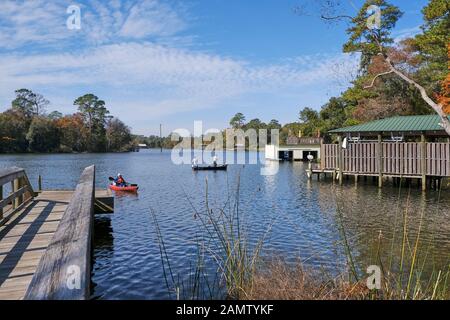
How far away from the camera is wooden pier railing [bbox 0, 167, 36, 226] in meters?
8.12

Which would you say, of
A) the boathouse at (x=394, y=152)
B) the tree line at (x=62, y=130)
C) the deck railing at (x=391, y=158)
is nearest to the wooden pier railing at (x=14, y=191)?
the deck railing at (x=391, y=158)

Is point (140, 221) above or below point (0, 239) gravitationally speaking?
below

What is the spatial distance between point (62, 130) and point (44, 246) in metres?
103

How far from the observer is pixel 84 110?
376 ft

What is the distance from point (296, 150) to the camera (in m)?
61.9

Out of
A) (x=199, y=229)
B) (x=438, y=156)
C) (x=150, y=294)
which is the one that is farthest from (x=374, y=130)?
(x=150, y=294)

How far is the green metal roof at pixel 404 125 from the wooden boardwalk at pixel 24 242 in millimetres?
20419

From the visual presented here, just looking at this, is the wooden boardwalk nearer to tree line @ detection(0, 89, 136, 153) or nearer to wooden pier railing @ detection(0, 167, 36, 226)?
wooden pier railing @ detection(0, 167, 36, 226)

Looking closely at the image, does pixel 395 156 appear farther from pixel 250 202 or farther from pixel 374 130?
pixel 250 202

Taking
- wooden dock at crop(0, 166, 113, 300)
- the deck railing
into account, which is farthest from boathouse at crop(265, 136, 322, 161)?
wooden dock at crop(0, 166, 113, 300)

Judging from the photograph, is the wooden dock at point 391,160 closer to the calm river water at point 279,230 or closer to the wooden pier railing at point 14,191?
the calm river water at point 279,230

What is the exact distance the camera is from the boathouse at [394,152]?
78.0ft

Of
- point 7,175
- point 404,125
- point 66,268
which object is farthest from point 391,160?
point 66,268

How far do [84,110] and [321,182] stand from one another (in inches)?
3875
